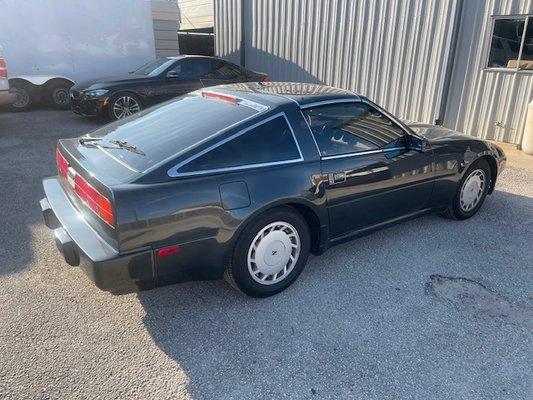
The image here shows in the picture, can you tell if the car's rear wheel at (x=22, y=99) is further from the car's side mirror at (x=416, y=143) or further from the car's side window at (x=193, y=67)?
the car's side mirror at (x=416, y=143)

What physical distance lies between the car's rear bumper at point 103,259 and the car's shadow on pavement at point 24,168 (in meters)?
1.01

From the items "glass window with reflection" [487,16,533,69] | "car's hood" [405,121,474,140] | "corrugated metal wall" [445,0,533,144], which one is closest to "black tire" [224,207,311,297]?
"car's hood" [405,121,474,140]

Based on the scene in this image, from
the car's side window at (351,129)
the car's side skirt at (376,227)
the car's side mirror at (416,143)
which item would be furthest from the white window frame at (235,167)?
the car's side mirror at (416,143)

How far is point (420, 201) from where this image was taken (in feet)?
12.8

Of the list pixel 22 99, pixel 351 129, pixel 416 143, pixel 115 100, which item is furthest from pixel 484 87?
pixel 22 99

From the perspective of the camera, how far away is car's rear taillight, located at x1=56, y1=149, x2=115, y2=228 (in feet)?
7.80

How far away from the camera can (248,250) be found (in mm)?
2848

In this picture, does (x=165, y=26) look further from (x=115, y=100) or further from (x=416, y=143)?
(x=416, y=143)

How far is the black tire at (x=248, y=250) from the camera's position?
2810mm

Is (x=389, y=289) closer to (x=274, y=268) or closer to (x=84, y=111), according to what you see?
(x=274, y=268)

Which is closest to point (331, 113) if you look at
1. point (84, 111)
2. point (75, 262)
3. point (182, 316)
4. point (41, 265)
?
point (182, 316)

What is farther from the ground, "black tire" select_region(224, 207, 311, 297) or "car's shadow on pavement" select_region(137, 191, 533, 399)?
"black tire" select_region(224, 207, 311, 297)

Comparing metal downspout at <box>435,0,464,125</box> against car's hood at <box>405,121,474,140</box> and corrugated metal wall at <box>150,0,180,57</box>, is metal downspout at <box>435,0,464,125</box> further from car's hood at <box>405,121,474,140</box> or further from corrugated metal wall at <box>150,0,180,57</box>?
corrugated metal wall at <box>150,0,180,57</box>

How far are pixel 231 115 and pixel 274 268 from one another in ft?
3.77
